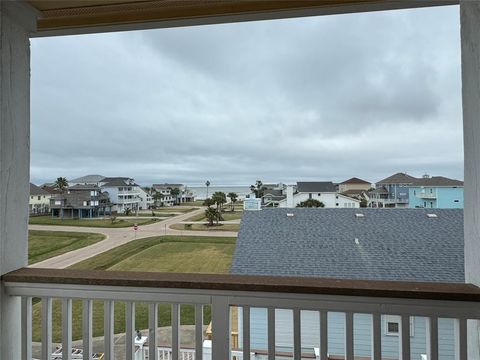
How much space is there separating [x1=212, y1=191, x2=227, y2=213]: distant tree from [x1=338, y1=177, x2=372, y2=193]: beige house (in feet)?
2.04

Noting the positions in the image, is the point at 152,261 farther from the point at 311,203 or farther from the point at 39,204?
the point at 311,203

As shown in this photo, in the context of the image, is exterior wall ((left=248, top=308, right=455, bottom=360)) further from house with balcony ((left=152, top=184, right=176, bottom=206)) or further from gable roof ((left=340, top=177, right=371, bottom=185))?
house with balcony ((left=152, top=184, right=176, bottom=206))

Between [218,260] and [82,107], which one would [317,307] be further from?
[82,107]

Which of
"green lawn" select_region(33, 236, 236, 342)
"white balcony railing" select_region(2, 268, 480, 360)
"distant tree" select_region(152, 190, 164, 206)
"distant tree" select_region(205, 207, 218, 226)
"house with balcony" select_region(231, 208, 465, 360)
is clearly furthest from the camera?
"distant tree" select_region(152, 190, 164, 206)

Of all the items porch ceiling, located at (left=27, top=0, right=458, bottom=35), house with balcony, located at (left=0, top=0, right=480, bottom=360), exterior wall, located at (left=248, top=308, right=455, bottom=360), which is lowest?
exterior wall, located at (left=248, top=308, right=455, bottom=360)

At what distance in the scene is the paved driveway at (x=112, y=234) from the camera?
1.53 metres

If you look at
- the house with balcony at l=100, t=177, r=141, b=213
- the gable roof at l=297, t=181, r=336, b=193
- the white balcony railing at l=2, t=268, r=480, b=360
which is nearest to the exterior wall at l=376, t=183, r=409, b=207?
the gable roof at l=297, t=181, r=336, b=193

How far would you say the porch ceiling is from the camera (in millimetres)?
1361

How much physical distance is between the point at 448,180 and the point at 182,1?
155cm

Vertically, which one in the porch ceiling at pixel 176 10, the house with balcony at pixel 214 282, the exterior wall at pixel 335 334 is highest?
the porch ceiling at pixel 176 10

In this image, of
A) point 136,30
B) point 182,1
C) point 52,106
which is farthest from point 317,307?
point 52,106

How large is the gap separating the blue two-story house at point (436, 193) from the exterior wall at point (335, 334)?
564 mm

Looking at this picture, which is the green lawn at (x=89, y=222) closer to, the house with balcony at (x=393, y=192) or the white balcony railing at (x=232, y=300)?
the white balcony railing at (x=232, y=300)

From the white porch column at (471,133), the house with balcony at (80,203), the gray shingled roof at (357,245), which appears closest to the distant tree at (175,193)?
the house with balcony at (80,203)
